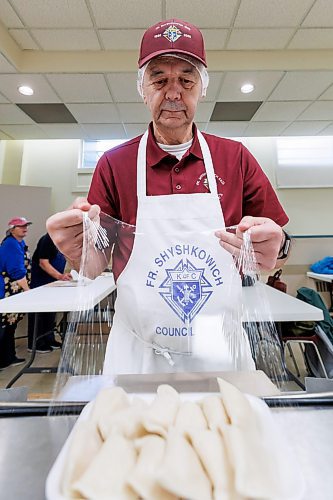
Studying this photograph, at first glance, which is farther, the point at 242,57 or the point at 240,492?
the point at 242,57

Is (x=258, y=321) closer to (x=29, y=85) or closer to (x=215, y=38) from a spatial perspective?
(x=215, y=38)

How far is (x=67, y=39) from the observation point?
234cm

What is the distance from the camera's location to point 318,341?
1.92 meters

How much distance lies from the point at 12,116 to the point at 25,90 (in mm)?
687

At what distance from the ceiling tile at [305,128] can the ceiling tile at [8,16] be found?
308 cm

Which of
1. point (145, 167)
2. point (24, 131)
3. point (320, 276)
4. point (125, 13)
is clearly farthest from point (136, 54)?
point (320, 276)

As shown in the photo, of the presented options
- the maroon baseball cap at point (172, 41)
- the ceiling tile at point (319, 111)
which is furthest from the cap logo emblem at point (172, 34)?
the ceiling tile at point (319, 111)

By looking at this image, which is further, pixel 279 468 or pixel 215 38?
pixel 215 38

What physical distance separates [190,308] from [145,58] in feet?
2.06

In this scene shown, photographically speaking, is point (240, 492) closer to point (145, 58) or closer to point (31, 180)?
point (145, 58)

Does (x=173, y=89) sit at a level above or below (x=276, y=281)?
above

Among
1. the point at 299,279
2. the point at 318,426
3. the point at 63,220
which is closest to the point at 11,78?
the point at 63,220


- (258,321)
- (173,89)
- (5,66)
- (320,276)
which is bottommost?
(258,321)

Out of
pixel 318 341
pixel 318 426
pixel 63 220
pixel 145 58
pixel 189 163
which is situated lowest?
pixel 318 341
